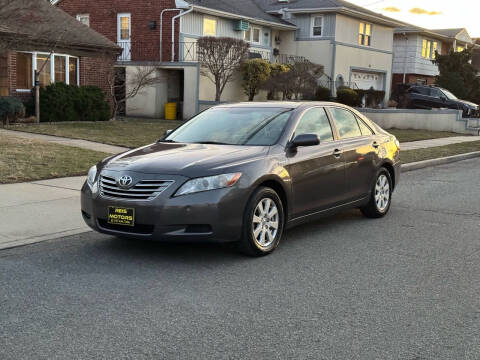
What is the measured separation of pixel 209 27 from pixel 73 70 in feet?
31.9

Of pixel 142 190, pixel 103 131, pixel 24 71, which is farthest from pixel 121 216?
pixel 24 71

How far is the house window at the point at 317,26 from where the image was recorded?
35.8 meters

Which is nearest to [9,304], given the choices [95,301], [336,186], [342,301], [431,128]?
[95,301]

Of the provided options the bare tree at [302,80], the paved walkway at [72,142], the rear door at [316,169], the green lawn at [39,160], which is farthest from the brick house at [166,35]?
the rear door at [316,169]

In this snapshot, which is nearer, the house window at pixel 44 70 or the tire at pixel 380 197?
the tire at pixel 380 197

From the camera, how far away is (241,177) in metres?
5.88

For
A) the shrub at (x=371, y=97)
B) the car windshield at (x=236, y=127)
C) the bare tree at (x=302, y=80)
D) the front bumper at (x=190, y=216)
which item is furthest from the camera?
the shrub at (x=371, y=97)

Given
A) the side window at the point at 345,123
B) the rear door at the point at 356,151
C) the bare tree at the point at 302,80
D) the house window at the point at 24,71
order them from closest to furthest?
the rear door at the point at 356,151
the side window at the point at 345,123
the house window at the point at 24,71
the bare tree at the point at 302,80

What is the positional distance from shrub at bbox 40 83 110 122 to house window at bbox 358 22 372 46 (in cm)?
2042

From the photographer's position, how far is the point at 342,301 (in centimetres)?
488

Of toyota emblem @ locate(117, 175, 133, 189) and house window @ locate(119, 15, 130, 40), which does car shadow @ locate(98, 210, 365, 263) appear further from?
house window @ locate(119, 15, 130, 40)

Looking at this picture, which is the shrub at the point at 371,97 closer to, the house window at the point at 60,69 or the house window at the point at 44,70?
the house window at the point at 60,69

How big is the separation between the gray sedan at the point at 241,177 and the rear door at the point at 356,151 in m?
0.02

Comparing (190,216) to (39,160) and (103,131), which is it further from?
(103,131)
